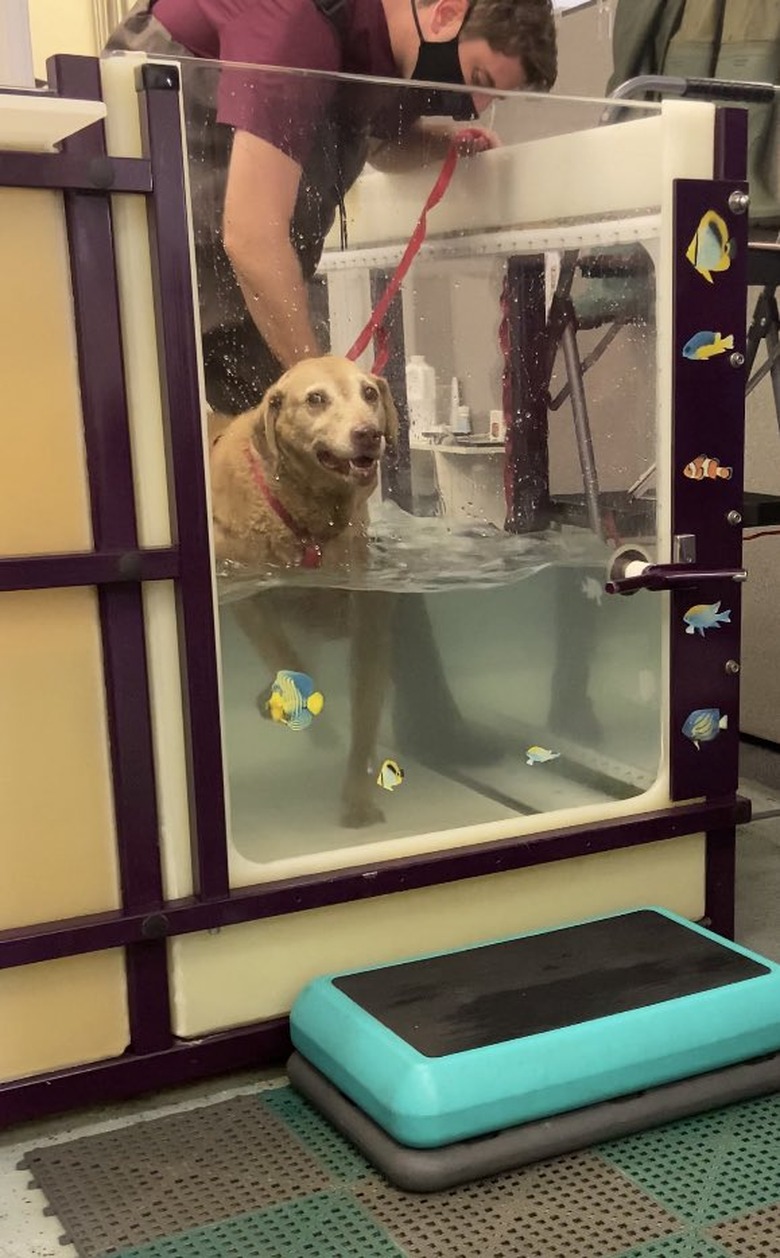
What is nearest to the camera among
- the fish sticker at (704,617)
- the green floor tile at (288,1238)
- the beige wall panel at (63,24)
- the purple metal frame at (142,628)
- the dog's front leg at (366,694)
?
the green floor tile at (288,1238)

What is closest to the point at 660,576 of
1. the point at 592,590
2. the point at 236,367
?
the point at 592,590

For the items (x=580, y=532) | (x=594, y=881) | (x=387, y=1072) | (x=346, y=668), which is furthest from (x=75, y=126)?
(x=594, y=881)

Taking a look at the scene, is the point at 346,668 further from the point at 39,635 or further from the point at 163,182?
the point at 163,182

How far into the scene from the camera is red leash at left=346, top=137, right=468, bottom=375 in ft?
4.87

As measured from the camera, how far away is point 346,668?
1.57 metres

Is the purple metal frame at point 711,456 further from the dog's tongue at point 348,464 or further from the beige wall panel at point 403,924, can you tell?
the dog's tongue at point 348,464

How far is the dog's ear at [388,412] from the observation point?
149cm

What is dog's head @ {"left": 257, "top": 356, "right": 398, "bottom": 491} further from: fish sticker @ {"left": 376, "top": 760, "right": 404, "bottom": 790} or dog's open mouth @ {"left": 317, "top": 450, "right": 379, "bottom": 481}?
fish sticker @ {"left": 376, "top": 760, "right": 404, "bottom": 790}

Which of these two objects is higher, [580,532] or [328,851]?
[580,532]

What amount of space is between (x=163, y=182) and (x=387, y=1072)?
984 mm

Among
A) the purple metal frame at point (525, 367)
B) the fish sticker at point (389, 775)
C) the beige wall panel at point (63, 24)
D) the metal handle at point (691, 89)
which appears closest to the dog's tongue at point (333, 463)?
the purple metal frame at point (525, 367)

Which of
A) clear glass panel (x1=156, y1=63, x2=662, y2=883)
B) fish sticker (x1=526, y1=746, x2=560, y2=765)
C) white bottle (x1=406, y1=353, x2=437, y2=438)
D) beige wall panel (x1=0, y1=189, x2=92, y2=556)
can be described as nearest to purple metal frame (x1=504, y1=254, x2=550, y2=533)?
clear glass panel (x1=156, y1=63, x2=662, y2=883)

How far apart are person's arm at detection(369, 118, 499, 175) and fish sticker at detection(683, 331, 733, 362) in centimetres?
36

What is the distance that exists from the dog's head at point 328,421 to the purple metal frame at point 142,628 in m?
0.12
